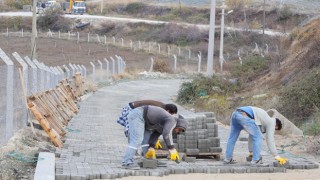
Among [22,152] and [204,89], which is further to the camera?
[204,89]

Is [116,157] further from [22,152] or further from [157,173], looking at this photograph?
[157,173]

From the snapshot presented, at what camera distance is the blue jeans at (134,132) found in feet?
45.3

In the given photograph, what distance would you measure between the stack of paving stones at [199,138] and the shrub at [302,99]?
7.27 metres

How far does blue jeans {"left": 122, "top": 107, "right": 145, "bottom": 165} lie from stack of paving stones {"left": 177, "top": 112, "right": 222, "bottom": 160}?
1.78 m

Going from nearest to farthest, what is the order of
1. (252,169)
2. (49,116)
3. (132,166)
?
(132,166) < (252,169) < (49,116)

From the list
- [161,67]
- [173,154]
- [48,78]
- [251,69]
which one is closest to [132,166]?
[173,154]

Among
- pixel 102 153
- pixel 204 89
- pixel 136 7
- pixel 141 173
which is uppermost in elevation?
pixel 136 7

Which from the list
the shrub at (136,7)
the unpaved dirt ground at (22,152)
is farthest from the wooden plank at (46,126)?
the shrub at (136,7)

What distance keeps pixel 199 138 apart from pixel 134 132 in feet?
7.66

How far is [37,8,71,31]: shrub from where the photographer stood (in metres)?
97.2

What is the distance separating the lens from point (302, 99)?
23.4 m

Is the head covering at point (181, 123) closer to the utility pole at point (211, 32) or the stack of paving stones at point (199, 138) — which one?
the stack of paving stones at point (199, 138)

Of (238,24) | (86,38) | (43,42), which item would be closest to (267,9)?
(238,24)

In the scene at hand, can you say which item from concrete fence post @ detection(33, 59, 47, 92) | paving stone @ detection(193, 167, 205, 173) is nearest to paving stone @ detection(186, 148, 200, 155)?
paving stone @ detection(193, 167, 205, 173)
